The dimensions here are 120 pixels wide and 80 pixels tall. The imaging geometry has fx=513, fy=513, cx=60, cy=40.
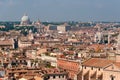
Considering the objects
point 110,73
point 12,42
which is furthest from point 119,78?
point 12,42

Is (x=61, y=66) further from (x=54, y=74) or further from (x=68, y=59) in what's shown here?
(x=54, y=74)

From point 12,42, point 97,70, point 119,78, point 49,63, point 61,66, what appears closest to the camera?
Result: point 119,78

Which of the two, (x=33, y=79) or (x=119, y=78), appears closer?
(x=119, y=78)

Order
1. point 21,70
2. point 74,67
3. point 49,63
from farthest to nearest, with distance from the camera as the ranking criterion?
point 49,63
point 74,67
point 21,70

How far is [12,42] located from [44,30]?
82.8 m

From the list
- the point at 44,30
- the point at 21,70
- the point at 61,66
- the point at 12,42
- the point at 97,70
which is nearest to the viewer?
the point at 97,70

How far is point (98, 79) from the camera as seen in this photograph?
102ft

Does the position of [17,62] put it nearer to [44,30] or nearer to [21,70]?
[21,70]

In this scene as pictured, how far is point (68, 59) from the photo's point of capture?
1924 inches

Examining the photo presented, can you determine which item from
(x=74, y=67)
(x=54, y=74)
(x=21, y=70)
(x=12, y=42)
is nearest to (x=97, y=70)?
(x=54, y=74)

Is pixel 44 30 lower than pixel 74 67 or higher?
lower

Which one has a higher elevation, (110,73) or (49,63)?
(110,73)

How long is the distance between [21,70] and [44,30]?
134194mm

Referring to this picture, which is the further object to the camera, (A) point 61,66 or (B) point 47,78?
(A) point 61,66
